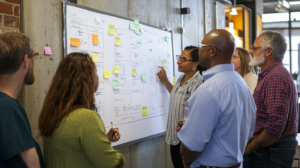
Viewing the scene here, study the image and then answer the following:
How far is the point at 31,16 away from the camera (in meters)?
1.88

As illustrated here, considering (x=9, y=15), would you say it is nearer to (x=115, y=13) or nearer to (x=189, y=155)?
(x=115, y=13)

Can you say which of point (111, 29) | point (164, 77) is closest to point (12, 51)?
point (111, 29)

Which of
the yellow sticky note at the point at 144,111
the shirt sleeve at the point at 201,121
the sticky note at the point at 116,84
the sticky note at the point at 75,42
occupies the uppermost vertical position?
the sticky note at the point at 75,42

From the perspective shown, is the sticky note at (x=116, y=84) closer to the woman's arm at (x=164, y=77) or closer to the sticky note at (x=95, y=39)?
the sticky note at (x=95, y=39)

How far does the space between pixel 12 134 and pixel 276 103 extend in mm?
1787

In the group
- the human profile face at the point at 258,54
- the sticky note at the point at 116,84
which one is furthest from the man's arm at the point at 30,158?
the human profile face at the point at 258,54

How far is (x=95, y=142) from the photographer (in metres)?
1.26

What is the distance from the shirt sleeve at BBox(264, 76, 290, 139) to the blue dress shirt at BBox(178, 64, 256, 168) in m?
0.61

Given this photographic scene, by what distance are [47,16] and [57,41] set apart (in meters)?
0.19

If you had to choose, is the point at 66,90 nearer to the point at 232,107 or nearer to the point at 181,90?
the point at 232,107

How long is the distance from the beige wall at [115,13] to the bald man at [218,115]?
108 cm

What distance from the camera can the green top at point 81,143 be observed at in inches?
49.8

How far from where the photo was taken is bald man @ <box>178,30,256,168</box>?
1.45m

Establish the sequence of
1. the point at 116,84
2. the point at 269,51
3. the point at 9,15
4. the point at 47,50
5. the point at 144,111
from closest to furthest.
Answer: the point at 9,15, the point at 47,50, the point at 269,51, the point at 116,84, the point at 144,111
